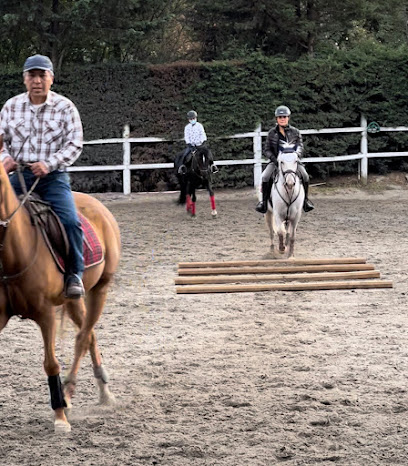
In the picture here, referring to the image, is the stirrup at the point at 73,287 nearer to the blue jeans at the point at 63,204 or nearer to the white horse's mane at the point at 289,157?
the blue jeans at the point at 63,204

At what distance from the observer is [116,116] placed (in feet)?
74.5

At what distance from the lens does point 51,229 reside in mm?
6133

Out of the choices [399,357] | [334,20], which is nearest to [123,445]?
[399,357]

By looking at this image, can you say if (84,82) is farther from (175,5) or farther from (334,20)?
(334,20)

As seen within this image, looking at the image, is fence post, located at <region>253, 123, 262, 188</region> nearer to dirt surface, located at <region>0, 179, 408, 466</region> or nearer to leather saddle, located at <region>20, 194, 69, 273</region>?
dirt surface, located at <region>0, 179, 408, 466</region>

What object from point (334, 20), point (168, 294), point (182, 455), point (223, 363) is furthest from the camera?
point (334, 20)

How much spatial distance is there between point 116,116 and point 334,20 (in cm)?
812

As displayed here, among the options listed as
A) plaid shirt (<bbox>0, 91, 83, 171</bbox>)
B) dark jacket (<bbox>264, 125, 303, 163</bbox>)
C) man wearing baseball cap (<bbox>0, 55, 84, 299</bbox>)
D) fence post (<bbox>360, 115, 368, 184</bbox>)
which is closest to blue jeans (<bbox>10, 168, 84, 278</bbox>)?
man wearing baseball cap (<bbox>0, 55, 84, 299</bbox>)

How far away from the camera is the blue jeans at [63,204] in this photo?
6.20 meters

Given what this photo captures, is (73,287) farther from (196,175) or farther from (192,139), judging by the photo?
(192,139)

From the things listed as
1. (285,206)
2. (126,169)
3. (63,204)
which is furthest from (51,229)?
(126,169)

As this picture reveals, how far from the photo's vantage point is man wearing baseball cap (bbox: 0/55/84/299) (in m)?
6.13

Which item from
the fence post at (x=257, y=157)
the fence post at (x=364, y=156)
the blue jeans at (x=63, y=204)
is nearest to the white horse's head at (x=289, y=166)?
the blue jeans at (x=63, y=204)

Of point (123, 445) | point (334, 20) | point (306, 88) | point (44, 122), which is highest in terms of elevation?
point (334, 20)
